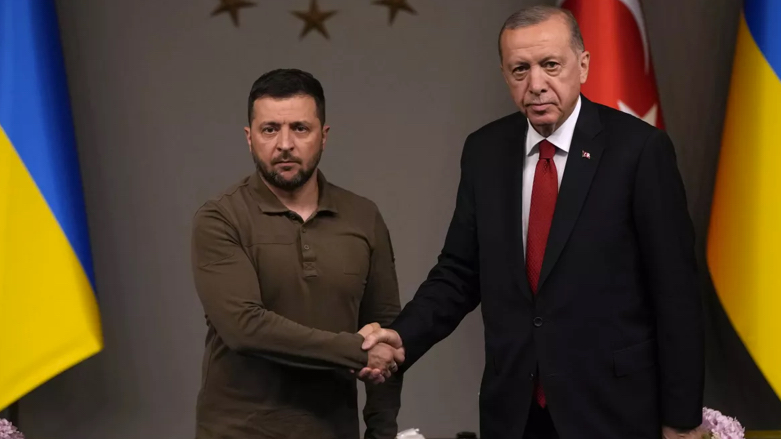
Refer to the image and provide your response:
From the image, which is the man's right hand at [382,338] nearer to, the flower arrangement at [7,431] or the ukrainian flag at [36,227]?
the ukrainian flag at [36,227]

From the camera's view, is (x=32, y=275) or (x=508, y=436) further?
(x=32, y=275)

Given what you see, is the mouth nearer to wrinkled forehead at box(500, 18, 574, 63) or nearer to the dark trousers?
wrinkled forehead at box(500, 18, 574, 63)

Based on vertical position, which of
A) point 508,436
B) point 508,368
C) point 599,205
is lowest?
point 508,436

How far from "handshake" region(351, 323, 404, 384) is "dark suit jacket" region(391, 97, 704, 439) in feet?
1.00

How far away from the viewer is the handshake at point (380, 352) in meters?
2.48

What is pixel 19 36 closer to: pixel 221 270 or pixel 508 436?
pixel 221 270

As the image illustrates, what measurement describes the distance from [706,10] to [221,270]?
266cm

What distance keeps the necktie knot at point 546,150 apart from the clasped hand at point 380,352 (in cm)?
62

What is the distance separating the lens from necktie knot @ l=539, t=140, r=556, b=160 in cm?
236

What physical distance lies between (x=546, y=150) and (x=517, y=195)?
131mm

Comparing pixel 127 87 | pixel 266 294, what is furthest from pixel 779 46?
pixel 127 87

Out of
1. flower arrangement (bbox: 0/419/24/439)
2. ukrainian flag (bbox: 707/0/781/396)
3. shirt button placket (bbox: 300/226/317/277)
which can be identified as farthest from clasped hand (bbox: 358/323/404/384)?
flower arrangement (bbox: 0/419/24/439)

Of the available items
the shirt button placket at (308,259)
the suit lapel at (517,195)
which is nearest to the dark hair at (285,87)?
the shirt button placket at (308,259)

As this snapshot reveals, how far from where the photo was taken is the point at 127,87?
4086mm
